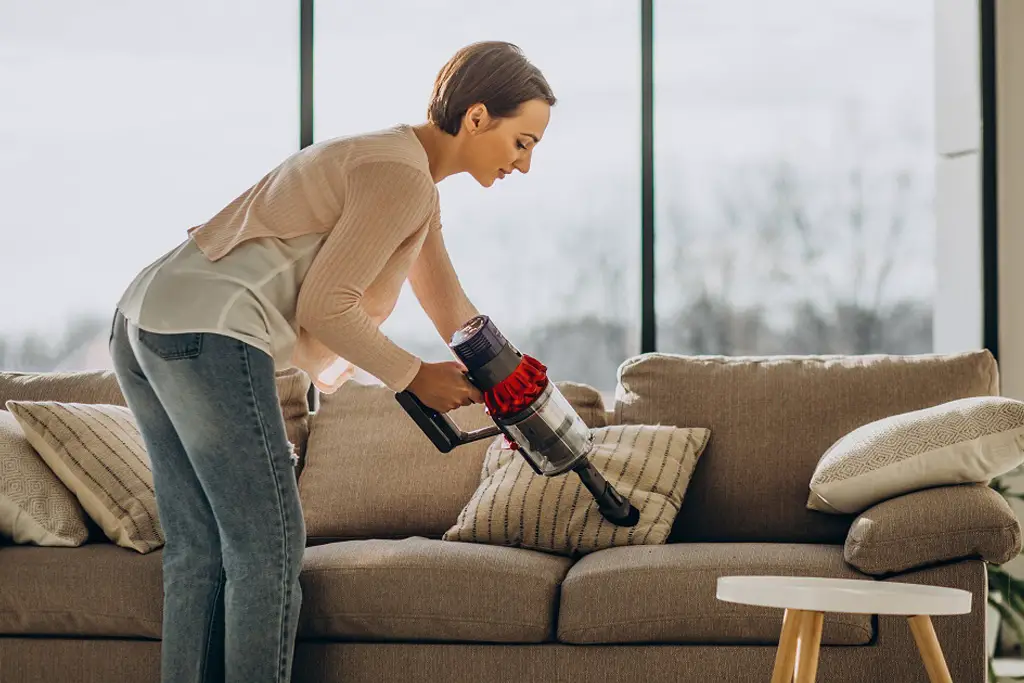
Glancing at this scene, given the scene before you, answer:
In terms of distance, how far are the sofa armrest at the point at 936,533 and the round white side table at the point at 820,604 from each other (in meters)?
0.36

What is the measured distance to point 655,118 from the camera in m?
3.62

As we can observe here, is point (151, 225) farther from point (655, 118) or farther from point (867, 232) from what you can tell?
point (867, 232)

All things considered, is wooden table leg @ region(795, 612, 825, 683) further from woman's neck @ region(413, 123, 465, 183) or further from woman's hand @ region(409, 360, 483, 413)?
woman's neck @ region(413, 123, 465, 183)

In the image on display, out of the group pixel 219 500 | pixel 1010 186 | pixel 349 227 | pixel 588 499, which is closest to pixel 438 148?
pixel 349 227

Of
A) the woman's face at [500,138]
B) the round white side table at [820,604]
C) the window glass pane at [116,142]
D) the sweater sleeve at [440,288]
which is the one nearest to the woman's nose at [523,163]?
the woman's face at [500,138]

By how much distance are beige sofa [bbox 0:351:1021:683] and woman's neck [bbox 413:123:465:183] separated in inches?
31.6

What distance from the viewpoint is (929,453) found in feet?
7.59

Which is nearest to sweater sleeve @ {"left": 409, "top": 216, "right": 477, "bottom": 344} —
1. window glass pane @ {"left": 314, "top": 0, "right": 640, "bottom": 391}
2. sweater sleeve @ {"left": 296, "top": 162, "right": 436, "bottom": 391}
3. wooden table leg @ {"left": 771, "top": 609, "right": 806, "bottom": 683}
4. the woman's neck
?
the woman's neck

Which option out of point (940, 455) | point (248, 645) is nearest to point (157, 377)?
point (248, 645)

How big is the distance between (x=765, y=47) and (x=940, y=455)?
5.72 feet

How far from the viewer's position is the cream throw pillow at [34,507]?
2.55m

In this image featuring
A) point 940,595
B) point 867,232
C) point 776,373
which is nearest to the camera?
point 940,595

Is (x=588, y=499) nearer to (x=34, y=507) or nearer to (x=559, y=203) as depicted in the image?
(x=34, y=507)

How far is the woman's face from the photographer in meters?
1.90
